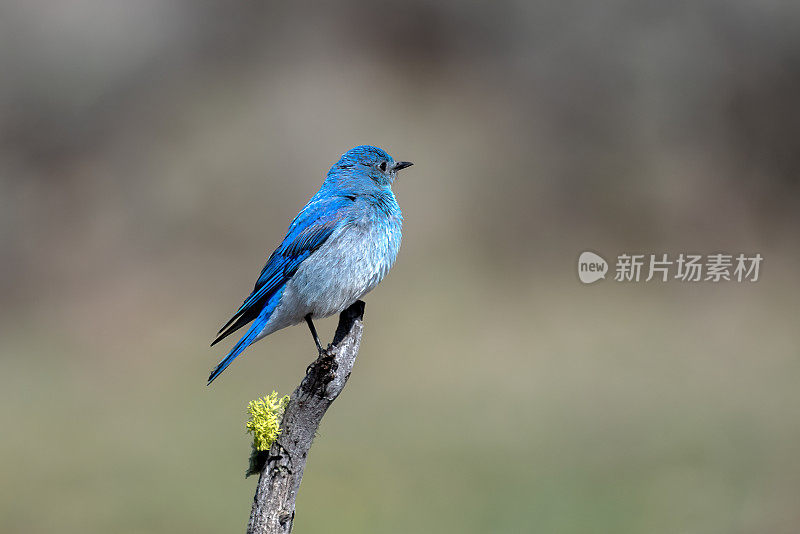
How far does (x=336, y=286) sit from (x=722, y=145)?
1117 cm

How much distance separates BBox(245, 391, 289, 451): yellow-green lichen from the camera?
3.57 metres

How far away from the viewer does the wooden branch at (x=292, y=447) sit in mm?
3379

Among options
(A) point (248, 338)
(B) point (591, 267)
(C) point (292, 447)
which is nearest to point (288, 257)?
(A) point (248, 338)

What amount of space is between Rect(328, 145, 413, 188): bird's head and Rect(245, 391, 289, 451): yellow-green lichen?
5.38 ft

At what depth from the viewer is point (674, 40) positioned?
13625 mm

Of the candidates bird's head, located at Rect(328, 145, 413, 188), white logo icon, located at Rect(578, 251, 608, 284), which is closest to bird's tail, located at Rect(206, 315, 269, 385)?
bird's head, located at Rect(328, 145, 413, 188)

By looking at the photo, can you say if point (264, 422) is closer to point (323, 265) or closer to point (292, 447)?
point (292, 447)

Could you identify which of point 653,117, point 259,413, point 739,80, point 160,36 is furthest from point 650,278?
point 259,413

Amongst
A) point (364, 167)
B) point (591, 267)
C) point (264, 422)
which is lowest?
point (264, 422)

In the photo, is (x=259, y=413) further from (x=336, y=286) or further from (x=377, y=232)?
(x=377, y=232)

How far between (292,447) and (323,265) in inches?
44.9

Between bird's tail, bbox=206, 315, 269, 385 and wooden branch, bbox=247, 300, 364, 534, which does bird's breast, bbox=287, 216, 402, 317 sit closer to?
bird's tail, bbox=206, 315, 269, 385

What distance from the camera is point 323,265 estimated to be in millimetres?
4332

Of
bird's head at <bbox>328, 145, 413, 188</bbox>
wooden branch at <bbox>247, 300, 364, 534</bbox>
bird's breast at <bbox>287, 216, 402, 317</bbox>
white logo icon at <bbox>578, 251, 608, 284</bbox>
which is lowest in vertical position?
wooden branch at <bbox>247, 300, 364, 534</bbox>
